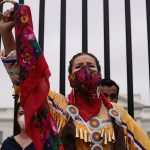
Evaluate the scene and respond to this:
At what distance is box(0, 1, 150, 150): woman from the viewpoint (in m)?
2.01

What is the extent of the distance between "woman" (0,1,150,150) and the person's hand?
526 millimetres

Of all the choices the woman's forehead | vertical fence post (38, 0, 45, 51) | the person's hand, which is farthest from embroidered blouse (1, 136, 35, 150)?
the person's hand

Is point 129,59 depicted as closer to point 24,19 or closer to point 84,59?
point 84,59

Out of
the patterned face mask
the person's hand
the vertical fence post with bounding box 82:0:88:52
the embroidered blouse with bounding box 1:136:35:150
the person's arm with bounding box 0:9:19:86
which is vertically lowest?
the embroidered blouse with bounding box 1:136:35:150

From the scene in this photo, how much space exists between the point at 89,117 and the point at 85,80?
0.18 m

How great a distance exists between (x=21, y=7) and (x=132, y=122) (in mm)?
873

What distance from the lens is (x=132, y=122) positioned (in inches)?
86.4

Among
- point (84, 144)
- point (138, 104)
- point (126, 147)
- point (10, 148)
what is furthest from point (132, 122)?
point (138, 104)

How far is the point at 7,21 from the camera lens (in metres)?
1.66

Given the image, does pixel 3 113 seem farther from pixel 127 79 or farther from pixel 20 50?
pixel 20 50

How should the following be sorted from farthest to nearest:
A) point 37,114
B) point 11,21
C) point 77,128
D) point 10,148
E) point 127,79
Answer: point 127,79 → point 10,148 → point 77,128 → point 11,21 → point 37,114

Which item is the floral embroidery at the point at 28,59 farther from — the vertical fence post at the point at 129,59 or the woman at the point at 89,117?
the vertical fence post at the point at 129,59

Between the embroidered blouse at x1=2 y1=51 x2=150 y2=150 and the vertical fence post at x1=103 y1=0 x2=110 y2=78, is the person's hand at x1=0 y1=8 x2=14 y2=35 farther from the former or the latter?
the vertical fence post at x1=103 y1=0 x2=110 y2=78

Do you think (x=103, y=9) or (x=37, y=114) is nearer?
(x=37, y=114)
